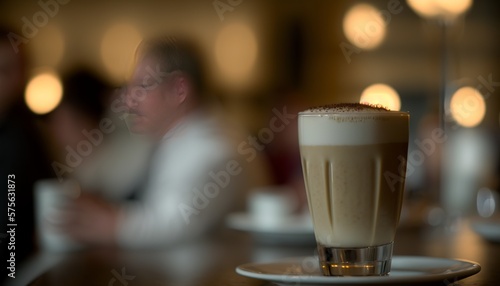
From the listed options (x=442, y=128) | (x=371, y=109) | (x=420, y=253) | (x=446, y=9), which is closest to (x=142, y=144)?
(x=446, y=9)

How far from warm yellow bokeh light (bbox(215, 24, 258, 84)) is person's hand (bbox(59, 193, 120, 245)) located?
4.63 metres

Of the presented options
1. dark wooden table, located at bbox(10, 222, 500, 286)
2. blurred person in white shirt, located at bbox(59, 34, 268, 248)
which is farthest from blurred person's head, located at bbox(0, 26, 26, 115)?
dark wooden table, located at bbox(10, 222, 500, 286)

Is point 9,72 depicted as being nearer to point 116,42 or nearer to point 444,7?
point 444,7

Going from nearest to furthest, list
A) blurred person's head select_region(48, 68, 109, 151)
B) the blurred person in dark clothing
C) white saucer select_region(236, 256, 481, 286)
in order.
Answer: white saucer select_region(236, 256, 481, 286)
the blurred person in dark clothing
blurred person's head select_region(48, 68, 109, 151)

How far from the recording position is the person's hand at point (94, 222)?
204 cm

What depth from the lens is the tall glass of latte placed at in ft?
2.81

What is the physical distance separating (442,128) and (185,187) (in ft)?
2.32

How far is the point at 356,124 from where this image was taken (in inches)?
34.0

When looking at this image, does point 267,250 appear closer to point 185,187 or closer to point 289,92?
point 185,187

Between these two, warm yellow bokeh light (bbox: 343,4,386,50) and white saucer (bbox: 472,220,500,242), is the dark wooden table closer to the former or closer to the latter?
white saucer (bbox: 472,220,500,242)

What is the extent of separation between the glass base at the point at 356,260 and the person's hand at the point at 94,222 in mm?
1281

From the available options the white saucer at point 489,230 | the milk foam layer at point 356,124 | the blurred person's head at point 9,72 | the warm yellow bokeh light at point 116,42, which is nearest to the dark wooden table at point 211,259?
the white saucer at point 489,230

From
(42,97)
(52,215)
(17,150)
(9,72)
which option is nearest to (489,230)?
(52,215)

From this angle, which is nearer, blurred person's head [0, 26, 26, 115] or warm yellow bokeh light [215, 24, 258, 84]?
blurred person's head [0, 26, 26, 115]
